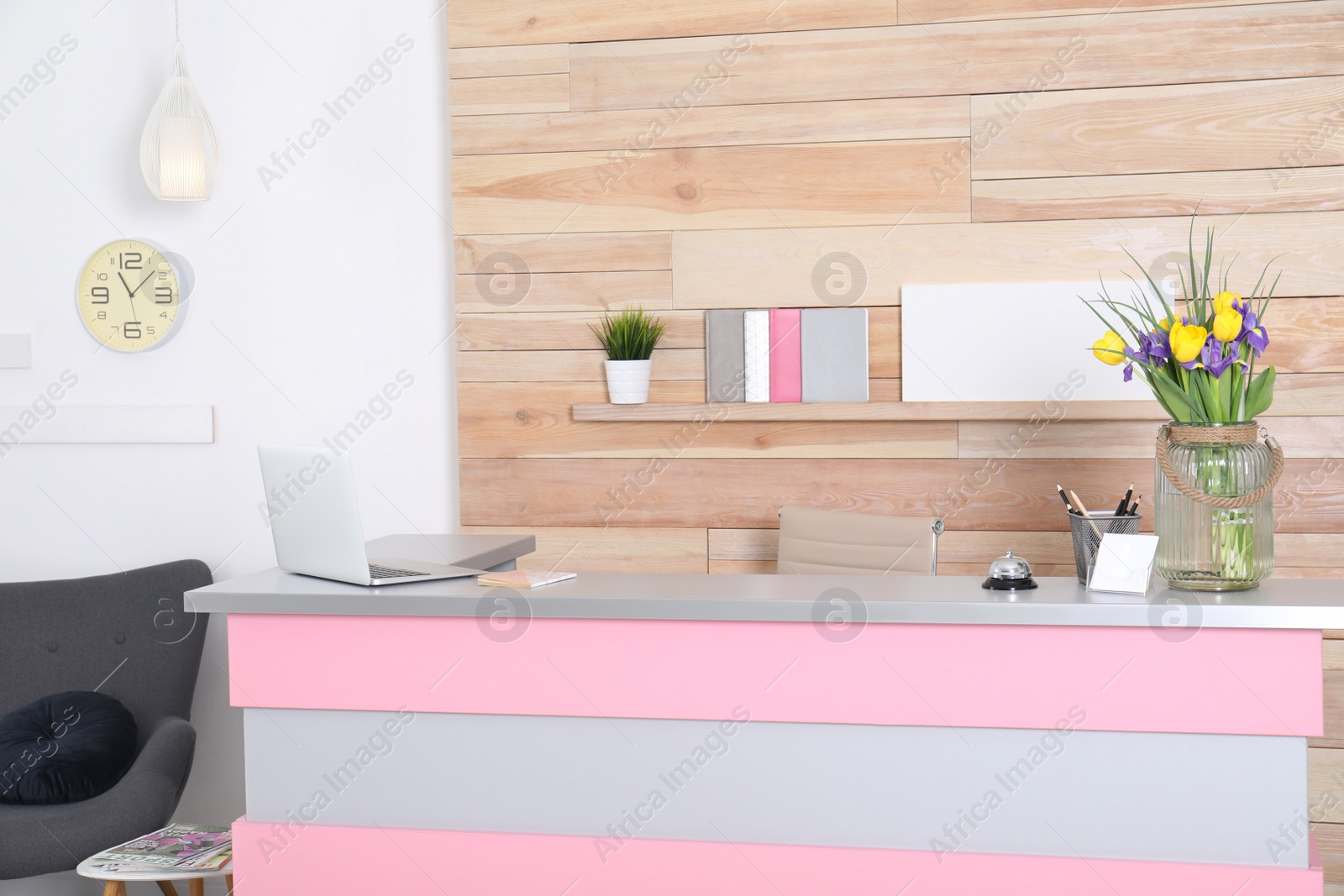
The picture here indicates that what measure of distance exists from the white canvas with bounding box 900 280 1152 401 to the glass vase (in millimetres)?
1193

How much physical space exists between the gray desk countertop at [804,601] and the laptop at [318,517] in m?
0.03

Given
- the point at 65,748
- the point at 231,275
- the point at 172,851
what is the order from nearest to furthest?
1. the point at 172,851
2. the point at 65,748
3. the point at 231,275

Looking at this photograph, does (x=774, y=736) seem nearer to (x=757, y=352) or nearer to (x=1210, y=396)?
(x=1210, y=396)

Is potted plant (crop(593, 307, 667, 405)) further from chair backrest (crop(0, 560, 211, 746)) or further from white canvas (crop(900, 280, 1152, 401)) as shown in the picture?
chair backrest (crop(0, 560, 211, 746))

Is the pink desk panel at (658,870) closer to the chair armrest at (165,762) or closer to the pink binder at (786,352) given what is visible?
the chair armrest at (165,762)

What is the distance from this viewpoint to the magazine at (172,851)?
2.42 meters

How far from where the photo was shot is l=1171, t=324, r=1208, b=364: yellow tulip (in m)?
1.76

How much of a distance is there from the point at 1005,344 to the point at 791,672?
60.8 inches

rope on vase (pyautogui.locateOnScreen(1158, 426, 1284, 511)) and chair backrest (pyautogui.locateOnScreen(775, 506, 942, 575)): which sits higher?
rope on vase (pyautogui.locateOnScreen(1158, 426, 1284, 511))

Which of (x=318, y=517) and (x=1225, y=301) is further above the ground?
(x=1225, y=301)

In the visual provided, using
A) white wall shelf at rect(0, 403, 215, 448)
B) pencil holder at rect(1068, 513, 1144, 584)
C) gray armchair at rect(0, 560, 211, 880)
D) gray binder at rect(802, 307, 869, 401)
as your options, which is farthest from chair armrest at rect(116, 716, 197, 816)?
pencil holder at rect(1068, 513, 1144, 584)

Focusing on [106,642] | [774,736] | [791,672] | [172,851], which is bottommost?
[172,851]

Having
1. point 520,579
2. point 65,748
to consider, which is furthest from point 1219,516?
point 65,748

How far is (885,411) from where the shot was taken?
9.89 ft
